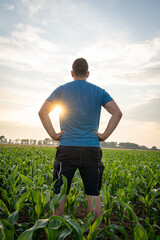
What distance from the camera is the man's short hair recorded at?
7.16 feet

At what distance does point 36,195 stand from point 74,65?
171 centimetres

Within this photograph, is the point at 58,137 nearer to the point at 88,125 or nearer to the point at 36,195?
the point at 88,125

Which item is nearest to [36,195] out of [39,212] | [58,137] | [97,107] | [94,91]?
[39,212]

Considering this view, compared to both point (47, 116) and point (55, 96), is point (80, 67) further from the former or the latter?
point (47, 116)

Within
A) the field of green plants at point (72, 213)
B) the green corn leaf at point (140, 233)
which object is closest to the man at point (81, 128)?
the field of green plants at point (72, 213)

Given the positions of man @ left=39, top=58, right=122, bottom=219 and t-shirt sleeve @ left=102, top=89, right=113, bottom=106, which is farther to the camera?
t-shirt sleeve @ left=102, top=89, right=113, bottom=106

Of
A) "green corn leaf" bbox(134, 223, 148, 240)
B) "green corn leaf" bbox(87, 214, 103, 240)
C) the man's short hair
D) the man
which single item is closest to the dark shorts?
the man

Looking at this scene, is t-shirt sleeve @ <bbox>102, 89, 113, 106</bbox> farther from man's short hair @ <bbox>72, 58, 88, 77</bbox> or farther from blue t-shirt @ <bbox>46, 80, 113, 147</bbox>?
man's short hair @ <bbox>72, 58, 88, 77</bbox>

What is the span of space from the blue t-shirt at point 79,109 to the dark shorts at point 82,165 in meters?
0.08

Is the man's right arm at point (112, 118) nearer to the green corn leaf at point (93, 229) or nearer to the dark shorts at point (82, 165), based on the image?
the dark shorts at point (82, 165)

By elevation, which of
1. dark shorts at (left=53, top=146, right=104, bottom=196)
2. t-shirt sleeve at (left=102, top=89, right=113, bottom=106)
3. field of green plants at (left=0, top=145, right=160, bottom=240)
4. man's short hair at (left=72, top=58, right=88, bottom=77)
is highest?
man's short hair at (left=72, top=58, right=88, bottom=77)

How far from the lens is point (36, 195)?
2.07m

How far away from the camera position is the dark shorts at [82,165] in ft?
6.50

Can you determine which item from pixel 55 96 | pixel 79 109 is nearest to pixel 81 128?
pixel 79 109
